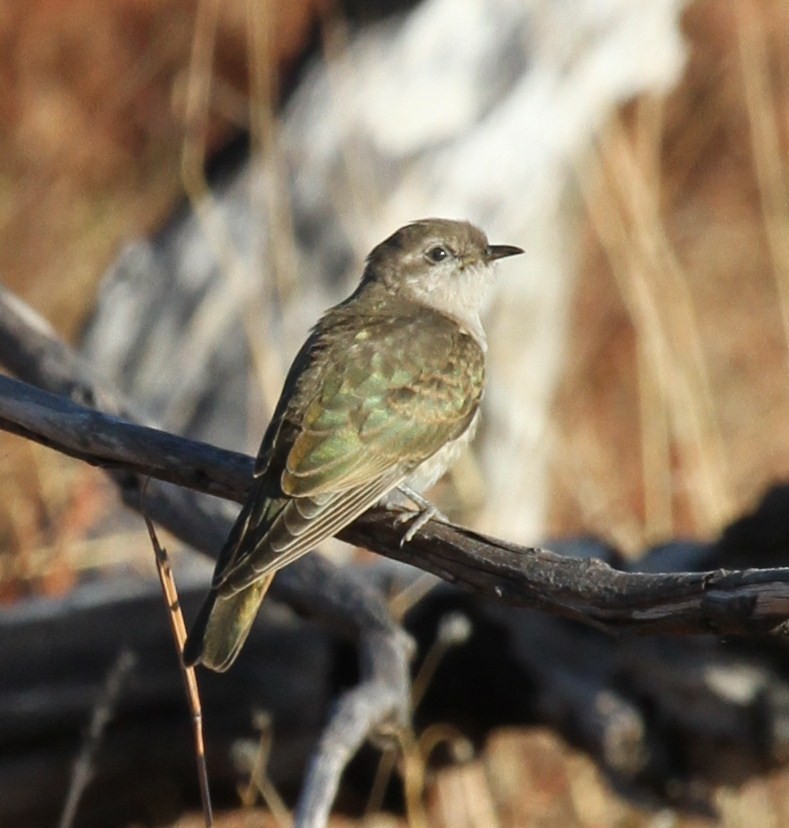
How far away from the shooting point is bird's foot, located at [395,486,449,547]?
148 inches

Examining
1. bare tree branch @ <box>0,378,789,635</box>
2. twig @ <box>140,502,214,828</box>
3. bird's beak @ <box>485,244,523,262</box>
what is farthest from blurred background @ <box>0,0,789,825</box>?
twig @ <box>140,502,214,828</box>

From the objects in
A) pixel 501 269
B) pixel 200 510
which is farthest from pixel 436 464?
pixel 501 269

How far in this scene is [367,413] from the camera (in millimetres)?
4512

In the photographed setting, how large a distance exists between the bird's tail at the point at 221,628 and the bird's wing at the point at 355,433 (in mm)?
54

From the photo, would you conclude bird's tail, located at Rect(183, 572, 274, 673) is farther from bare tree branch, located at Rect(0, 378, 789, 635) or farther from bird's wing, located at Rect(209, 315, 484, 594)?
bare tree branch, located at Rect(0, 378, 789, 635)

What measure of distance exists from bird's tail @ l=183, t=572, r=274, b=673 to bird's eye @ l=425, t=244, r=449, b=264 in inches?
69.0

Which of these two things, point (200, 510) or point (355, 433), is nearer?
point (355, 433)

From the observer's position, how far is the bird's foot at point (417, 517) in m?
3.75

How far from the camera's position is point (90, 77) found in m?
12.5

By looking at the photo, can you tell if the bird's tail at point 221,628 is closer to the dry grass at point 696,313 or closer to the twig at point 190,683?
the twig at point 190,683

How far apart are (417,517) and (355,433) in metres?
0.53

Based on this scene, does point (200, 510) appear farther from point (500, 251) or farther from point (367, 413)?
point (500, 251)

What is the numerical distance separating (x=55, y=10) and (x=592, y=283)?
14.8 ft

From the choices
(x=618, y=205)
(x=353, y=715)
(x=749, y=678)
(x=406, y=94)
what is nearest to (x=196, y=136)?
(x=406, y=94)
